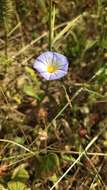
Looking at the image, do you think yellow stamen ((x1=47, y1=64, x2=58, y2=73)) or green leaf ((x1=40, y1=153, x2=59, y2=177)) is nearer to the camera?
green leaf ((x1=40, y1=153, x2=59, y2=177))

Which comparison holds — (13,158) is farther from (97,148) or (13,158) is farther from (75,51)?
(75,51)

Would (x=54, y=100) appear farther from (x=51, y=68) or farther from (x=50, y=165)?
(x=50, y=165)

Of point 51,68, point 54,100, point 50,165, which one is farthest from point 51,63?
point 50,165

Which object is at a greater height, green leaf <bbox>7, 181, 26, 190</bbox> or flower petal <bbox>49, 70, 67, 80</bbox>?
flower petal <bbox>49, 70, 67, 80</bbox>

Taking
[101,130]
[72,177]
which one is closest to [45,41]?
[101,130]

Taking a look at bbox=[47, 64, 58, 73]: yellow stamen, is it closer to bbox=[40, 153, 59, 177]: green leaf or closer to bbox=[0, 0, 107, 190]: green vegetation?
bbox=[0, 0, 107, 190]: green vegetation

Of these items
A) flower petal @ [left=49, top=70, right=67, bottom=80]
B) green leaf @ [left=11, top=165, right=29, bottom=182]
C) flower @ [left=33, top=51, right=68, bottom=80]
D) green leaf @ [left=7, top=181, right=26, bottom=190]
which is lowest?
green leaf @ [left=7, top=181, right=26, bottom=190]

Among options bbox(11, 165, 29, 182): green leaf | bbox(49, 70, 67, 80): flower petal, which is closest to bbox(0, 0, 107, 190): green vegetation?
bbox(11, 165, 29, 182): green leaf

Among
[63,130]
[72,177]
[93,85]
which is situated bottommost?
[72,177]
